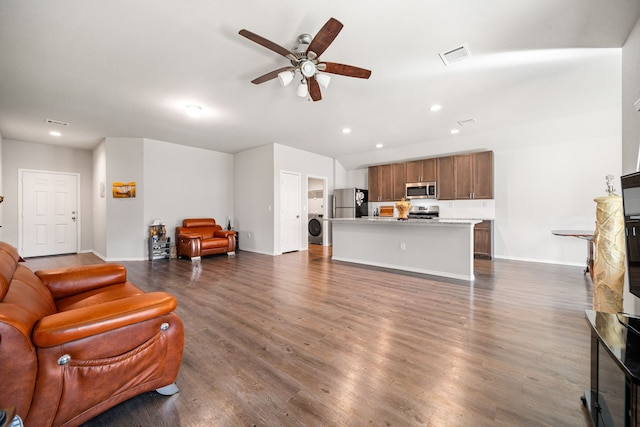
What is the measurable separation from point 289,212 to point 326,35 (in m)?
4.99

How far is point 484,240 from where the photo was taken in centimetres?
576

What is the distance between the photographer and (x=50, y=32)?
233cm

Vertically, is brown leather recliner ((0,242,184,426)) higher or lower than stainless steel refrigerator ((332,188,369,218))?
lower

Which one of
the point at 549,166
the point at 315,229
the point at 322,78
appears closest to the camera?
the point at 322,78

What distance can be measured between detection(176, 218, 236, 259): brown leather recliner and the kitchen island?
8.63 ft

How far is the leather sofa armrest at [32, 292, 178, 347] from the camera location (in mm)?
1120

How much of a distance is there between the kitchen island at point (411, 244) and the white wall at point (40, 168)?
6.55 meters

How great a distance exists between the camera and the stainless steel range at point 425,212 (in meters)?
6.60

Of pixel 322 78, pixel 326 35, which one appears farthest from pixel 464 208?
pixel 326 35

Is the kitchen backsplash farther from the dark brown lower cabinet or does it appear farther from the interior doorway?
the interior doorway

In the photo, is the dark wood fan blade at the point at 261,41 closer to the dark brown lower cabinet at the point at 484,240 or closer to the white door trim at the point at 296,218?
the white door trim at the point at 296,218

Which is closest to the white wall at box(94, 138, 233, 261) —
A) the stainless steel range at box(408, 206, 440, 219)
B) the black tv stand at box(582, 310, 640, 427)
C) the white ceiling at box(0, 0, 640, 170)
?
the white ceiling at box(0, 0, 640, 170)

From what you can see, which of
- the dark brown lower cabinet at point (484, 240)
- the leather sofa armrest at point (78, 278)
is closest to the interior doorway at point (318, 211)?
the dark brown lower cabinet at point (484, 240)

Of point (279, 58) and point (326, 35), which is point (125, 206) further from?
point (326, 35)
